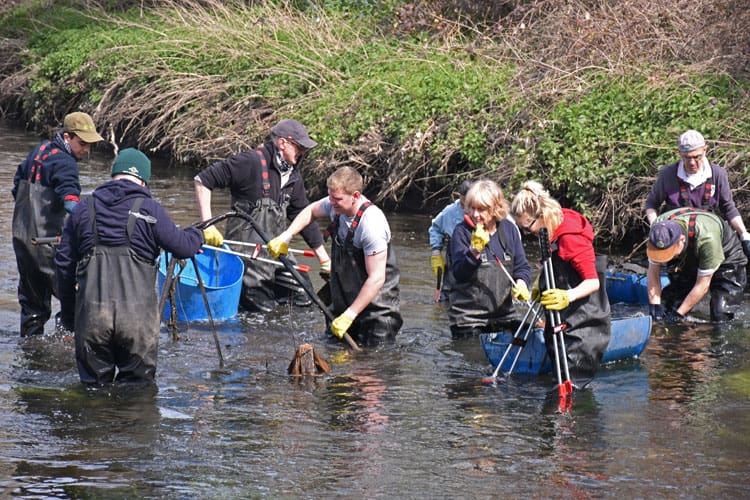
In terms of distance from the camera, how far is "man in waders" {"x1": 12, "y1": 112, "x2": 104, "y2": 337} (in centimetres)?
875

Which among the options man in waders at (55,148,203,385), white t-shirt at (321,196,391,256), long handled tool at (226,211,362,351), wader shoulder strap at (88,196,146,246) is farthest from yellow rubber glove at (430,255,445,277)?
wader shoulder strap at (88,196,146,246)

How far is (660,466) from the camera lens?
21.6ft

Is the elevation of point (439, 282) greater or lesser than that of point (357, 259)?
lesser

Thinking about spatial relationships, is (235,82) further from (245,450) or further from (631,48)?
(245,450)

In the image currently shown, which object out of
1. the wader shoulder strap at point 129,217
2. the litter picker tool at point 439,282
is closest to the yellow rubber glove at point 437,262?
the litter picker tool at point 439,282

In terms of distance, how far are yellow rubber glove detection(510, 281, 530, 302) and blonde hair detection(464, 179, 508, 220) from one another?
569mm

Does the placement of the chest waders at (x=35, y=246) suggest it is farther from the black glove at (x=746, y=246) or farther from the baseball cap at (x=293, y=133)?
the black glove at (x=746, y=246)

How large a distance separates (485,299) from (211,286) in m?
2.45

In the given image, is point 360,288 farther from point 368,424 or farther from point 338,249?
point 368,424

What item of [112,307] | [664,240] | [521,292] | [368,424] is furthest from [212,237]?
[664,240]

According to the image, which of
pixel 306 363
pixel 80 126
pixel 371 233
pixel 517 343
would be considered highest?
pixel 80 126

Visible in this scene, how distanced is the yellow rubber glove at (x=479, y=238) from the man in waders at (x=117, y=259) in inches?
85.0

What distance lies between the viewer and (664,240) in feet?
31.4

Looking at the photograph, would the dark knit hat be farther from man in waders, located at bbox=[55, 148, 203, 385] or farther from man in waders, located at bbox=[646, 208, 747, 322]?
man in waders, located at bbox=[646, 208, 747, 322]
